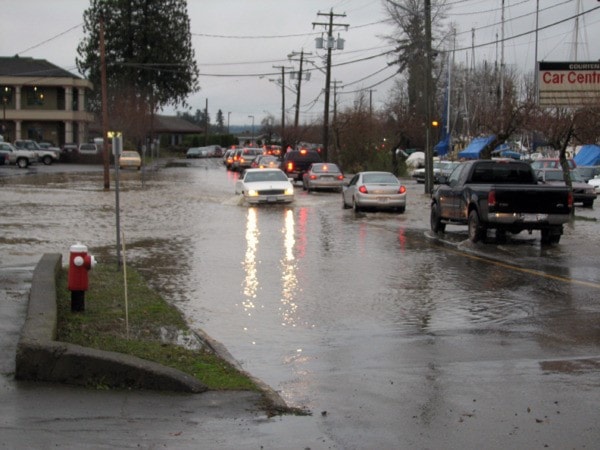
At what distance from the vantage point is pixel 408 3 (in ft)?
226

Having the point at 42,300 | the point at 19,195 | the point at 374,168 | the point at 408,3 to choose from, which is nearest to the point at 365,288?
the point at 42,300

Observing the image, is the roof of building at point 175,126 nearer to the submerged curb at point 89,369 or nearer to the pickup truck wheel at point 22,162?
the pickup truck wheel at point 22,162

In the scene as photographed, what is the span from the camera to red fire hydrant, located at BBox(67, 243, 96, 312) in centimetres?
1038

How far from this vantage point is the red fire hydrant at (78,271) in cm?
1038

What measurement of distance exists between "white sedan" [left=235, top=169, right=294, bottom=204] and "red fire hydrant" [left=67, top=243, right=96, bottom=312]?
22219 millimetres

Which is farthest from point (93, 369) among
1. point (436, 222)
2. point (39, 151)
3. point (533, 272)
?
point (39, 151)

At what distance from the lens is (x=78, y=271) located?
34.2ft

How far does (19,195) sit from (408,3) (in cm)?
4096

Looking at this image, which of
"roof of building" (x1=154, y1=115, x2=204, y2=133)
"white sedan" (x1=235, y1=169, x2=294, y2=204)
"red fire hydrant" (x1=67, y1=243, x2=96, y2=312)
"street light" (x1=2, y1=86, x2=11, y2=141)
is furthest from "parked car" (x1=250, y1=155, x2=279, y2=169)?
"roof of building" (x1=154, y1=115, x2=204, y2=133)

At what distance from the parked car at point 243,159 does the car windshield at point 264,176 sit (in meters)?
31.1

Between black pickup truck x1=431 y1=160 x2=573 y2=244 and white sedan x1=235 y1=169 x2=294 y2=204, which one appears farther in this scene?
white sedan x1=235 y1=169 x2=294 y2=204

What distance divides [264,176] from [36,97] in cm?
5891

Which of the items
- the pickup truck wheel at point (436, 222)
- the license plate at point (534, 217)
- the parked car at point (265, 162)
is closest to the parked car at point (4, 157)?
the parked car at point (265, 162)

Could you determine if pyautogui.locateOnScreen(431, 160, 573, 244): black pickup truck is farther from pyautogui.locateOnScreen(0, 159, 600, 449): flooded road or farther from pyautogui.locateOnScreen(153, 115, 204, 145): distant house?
pyautogui.locateOnScreen(153, 115, 204, 145): distant house
